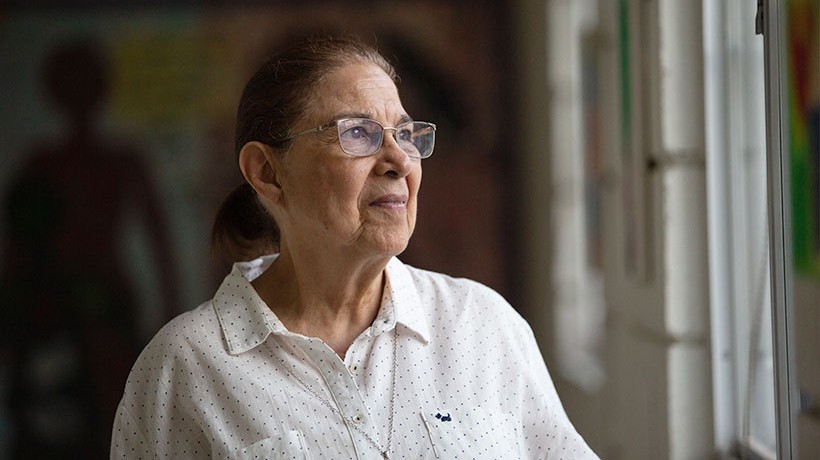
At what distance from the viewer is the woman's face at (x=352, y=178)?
5.82ft

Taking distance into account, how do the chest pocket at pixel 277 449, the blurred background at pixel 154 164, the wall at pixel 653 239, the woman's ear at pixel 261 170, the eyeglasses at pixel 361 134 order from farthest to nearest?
the blurred background at pixel 154 164, the wall at pixel 653 239, the woman's ear at pixel 261 170, the eyeglasses at pixel 361 134, the chest pocket at pixel 277 449

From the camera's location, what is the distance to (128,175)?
6023 mm

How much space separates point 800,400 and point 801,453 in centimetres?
14

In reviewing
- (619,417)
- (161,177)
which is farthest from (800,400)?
(161,177)

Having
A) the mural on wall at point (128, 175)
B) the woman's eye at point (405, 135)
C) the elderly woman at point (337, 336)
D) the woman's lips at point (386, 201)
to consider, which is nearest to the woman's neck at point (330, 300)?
the elderly woman at point (337, 336)

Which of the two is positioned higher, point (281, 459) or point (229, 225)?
point (229, 225)

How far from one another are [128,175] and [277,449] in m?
4.63

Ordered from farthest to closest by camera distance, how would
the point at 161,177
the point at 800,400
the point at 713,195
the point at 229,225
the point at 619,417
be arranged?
the point at 161,177 < the point at 619,417 < the point at 713,195 < the point at 229,225 < the point at 800,400

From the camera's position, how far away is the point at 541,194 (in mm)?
5465

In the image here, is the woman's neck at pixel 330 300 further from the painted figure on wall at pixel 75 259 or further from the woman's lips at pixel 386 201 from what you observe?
the painted figure on wall at pixel 75 259

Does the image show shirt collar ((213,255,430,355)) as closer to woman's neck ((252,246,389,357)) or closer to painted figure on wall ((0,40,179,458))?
woman's neck ((252,246,389,357))

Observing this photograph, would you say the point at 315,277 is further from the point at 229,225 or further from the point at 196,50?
the point at 196,50

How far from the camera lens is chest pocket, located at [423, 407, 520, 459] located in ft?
5.63

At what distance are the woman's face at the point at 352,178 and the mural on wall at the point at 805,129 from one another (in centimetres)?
69
